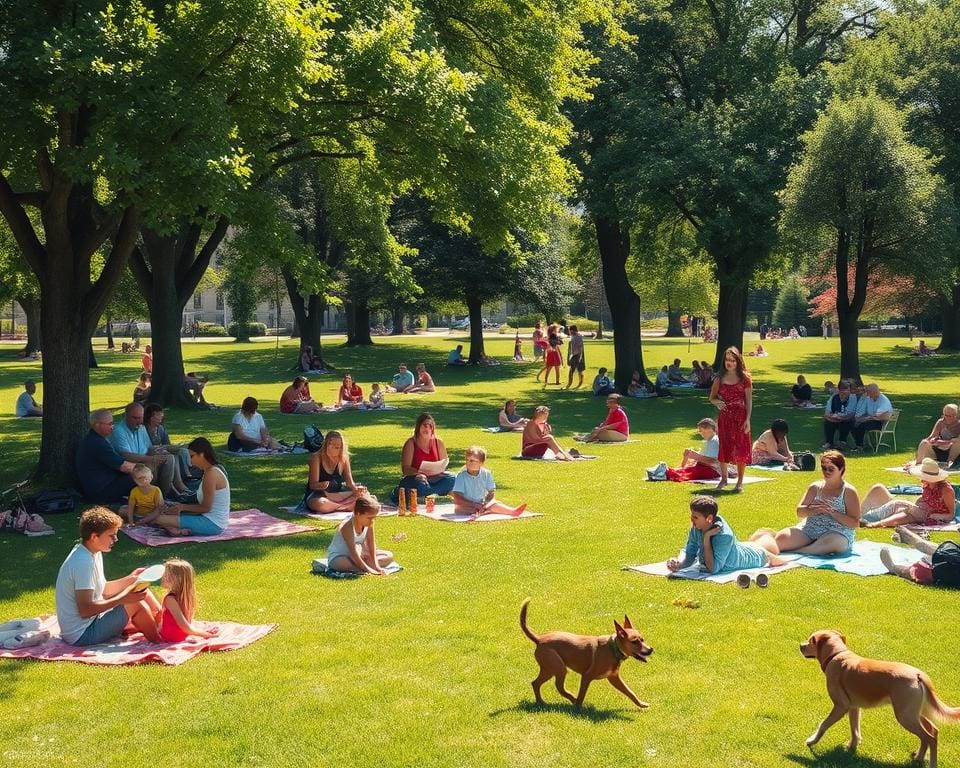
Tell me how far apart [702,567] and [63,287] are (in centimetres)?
986

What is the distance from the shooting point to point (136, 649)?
325 inches

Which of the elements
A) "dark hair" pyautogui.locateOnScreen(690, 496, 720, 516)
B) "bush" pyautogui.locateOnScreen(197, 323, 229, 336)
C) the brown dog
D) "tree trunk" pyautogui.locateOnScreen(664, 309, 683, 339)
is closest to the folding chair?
"dark hair" pyautogui.locateOnScreen(690, 496, 720, 516)

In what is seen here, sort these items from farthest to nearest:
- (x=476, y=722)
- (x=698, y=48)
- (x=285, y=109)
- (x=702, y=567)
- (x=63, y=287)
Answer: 1. (x=698, y=48)
2. (x=63, y=287)
3. (x=285, y=109)
4. (x=702, y=567)
5. (x=476, y=722)

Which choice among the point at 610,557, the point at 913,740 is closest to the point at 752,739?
the point at 913,740

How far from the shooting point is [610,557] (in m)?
11.2

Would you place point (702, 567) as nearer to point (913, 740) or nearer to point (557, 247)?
point (913, 740)

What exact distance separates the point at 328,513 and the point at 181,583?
5.73 metres

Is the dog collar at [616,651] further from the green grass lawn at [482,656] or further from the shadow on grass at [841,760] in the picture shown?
the shadow on grass at [841,760]

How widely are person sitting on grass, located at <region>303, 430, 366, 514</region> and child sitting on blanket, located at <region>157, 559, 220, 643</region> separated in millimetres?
5492

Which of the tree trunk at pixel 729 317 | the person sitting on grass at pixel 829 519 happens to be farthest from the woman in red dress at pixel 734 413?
the tree trunk at pixel 729 317

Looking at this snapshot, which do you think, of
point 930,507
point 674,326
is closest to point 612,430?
point 930,507

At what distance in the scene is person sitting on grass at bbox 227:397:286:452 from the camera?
19531 mm

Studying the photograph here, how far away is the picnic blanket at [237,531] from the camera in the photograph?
12.3 meters

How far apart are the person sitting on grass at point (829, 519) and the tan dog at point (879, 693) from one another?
193 inches
